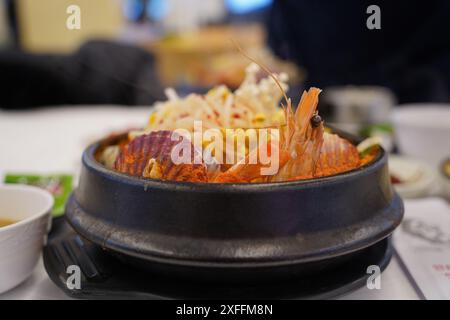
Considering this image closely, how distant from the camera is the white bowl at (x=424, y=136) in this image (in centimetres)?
158

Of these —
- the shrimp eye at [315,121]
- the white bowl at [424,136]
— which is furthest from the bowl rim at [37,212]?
the white bowl at [424,136]

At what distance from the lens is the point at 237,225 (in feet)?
2.38

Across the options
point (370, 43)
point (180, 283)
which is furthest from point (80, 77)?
point (180, 283)

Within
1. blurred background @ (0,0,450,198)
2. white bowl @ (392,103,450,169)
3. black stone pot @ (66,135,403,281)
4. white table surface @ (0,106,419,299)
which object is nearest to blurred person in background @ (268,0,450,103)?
blurred background @ (0,0,450,198)

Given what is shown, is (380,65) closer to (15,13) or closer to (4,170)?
(4,170)

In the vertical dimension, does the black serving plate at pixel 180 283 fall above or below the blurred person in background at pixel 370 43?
below

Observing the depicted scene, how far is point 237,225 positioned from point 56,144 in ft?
4.81

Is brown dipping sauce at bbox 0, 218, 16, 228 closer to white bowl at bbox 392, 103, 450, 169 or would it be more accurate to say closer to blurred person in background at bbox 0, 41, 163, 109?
white bowl at bbox 392, 103, 450, 169

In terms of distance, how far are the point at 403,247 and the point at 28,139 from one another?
1621mm

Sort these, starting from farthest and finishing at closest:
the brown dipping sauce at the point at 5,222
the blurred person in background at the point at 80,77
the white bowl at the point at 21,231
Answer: the blurred person in background at the point at 80,77 < the brown dipping sauce at the point at 5,222 < the white bowl at the point at 21,231

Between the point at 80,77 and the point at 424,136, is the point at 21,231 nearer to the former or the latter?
the point at 424,136

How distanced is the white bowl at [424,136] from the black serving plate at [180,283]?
81 centimetres

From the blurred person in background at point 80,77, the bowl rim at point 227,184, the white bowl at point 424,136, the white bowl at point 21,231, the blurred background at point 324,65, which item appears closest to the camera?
the bowl rim at point 227,184

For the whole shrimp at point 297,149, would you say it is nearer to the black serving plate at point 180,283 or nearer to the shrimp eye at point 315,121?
the shrimp eye at point 315,121
